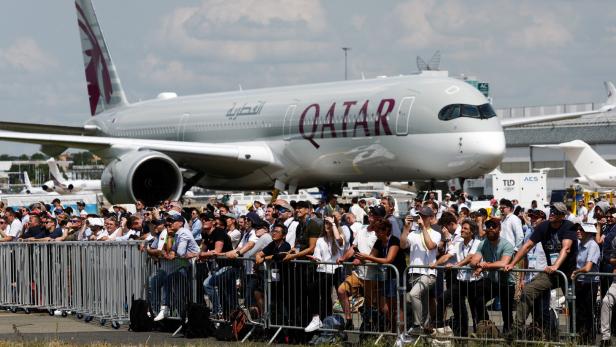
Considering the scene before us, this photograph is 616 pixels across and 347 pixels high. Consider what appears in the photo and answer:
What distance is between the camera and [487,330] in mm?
13180

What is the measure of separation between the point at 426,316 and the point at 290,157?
2063 cm

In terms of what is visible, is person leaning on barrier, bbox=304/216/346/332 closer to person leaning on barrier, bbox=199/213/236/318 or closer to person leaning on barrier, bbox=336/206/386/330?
person leaning on barrier, bbox=336/206/386/330

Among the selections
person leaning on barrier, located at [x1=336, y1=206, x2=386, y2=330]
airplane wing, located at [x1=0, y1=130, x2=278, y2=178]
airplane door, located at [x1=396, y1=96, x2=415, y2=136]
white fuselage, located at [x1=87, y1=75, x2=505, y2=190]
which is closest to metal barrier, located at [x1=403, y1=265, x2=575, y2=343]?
person leaning on barrier, located at [x1=336, y1=206, x2=386, y2=330]

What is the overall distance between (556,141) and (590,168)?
32323 millimetres

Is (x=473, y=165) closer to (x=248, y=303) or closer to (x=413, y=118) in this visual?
(x=413, y=118)

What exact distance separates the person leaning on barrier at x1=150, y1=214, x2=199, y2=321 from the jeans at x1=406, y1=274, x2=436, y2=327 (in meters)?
3.82

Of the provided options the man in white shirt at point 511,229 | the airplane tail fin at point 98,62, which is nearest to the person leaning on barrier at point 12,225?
the man in white shirt at point 511,229

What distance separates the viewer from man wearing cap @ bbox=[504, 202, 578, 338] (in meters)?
13.0

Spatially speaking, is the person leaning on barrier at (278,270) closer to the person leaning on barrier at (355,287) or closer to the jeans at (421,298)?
the person leaning on barrier at (355,287)

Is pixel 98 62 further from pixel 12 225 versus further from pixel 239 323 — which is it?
pixel 239 323

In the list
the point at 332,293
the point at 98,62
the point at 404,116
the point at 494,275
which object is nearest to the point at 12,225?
the point at 404,116

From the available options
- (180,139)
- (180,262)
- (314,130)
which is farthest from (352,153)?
(180,262)

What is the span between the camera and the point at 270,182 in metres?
36.0

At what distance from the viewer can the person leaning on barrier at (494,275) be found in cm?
1331
